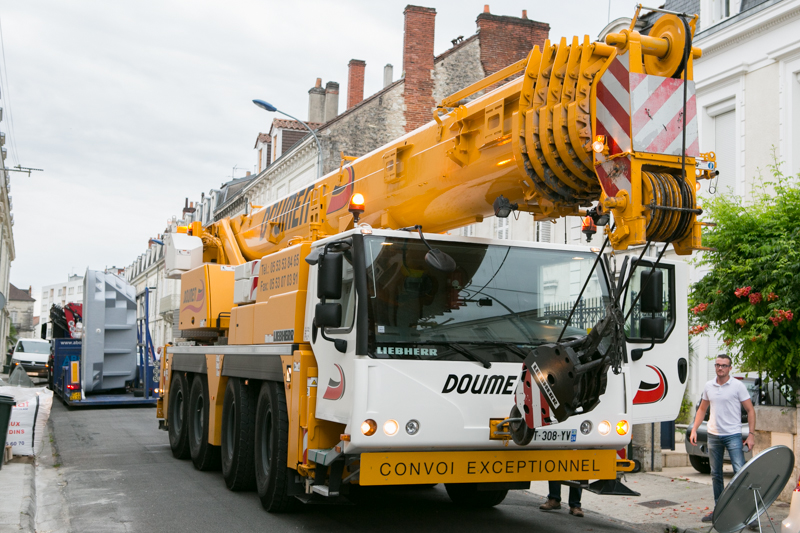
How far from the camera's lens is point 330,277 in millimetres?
6113

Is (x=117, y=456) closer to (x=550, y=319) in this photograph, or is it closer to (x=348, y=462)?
(x=348, y=462)

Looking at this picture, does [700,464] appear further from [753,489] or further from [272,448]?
[272,448]

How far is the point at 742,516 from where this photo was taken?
6.10 metres

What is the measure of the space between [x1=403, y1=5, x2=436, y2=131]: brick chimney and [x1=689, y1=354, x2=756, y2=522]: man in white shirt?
2349 cm

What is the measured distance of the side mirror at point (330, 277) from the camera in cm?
609

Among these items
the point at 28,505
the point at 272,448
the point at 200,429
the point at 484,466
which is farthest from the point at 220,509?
the point at 484,466

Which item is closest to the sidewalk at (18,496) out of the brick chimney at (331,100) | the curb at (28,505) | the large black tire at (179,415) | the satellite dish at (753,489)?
the curb at (28,505)

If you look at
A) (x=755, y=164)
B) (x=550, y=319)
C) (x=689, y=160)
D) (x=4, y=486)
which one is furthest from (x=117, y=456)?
(x=755, y=164)

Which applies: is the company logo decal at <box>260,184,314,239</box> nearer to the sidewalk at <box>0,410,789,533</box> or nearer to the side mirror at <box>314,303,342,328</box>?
the side mirror at <box>314,303,342,328</box>

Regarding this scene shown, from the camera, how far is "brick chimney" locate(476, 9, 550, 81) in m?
29.9

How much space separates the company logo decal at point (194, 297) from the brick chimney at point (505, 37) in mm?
20985

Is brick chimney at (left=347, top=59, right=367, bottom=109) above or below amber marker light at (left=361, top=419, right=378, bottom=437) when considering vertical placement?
above

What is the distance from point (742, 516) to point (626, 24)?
1356 centimetres

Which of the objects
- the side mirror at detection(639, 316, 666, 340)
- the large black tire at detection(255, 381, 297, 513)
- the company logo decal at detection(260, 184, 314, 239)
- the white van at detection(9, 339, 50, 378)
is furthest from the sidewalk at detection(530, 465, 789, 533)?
the white van at detection(9, 339, 50, 378)
